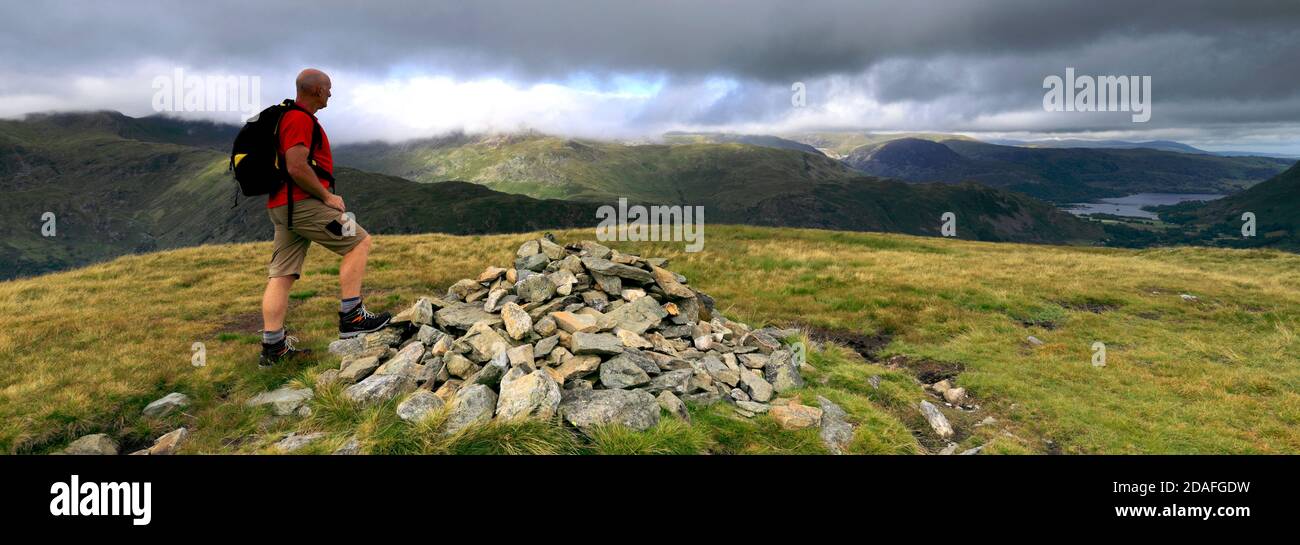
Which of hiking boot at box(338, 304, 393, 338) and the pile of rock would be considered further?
hiking boot at box(338, 304, 393, 338)

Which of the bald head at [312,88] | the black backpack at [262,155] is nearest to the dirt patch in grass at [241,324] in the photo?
the black backpack at [262,155]

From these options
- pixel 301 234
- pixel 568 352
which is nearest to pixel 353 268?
pixel 301 234

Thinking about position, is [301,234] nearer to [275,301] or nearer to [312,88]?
A: [275,301]

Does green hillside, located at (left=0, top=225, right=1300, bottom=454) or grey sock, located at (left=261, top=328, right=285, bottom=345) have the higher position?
grey sock, located at (left=261, top=328, right=285, bottom=345)

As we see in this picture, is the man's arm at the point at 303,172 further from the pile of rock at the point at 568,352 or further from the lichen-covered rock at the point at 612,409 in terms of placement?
the lichen-covered rock at the point at 612,409

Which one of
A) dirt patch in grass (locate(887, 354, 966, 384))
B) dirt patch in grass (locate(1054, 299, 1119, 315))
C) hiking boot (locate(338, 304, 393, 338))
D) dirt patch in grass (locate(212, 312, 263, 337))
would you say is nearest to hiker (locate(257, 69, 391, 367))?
hiking boot (locate(338, 304, 393, 338))

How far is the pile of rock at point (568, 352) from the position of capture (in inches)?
273

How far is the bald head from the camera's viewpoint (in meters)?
8.28

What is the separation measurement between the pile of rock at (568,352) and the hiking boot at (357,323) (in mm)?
337

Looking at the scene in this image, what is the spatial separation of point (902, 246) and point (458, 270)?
110 ft

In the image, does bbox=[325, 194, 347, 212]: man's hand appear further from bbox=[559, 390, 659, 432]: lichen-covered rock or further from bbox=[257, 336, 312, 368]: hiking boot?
bbox=[559, 390, 659, 432]: lichen-covered rock

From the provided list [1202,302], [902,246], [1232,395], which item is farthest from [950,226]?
[1232,395]

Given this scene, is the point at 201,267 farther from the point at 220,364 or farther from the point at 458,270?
the point at 220,364
